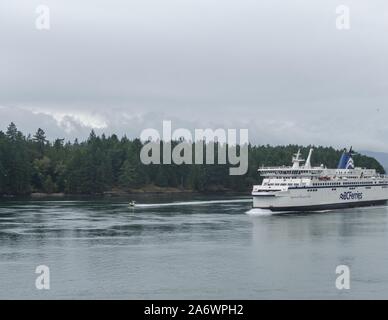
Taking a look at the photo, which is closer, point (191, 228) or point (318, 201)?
point (191, 228)

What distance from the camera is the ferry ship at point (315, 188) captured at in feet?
301

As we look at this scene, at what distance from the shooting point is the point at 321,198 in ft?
325

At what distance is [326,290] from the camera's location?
38.0 meters

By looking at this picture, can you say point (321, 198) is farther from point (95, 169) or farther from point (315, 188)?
point (95, 169)

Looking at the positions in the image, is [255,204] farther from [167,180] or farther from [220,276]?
[167,180]

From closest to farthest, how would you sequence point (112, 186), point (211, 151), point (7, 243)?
point (7, 243) → point (112, 186) → point (211, 151)

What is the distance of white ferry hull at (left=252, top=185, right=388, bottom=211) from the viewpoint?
91.3 metres

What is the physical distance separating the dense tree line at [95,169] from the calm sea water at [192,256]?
6359cm

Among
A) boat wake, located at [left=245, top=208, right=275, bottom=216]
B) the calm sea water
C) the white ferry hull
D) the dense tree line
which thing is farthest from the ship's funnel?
the dense tree line

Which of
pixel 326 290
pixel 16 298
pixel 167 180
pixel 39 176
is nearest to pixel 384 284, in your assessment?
pixel 326 290

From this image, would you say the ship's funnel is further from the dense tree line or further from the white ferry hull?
the dense tree line

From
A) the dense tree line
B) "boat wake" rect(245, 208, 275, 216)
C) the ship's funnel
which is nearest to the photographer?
"boat wake" rect(245, 208, 275, 216)

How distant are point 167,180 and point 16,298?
137363mm

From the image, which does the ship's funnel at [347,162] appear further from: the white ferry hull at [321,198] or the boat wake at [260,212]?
the boat wake at [260,212]
